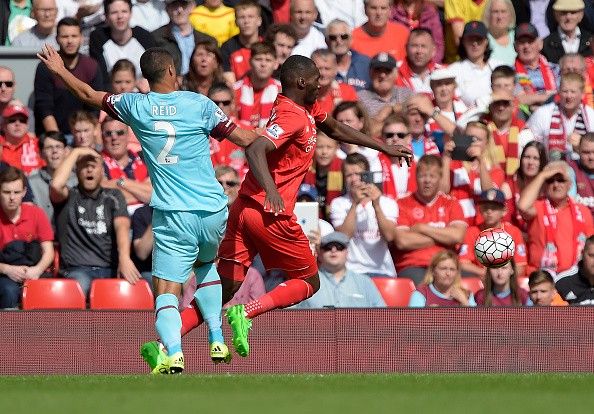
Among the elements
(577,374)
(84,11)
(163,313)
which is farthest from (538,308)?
(84,11)


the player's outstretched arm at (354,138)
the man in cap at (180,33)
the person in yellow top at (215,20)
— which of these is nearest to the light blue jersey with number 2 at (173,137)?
the player's outstretched arm at (354,138)

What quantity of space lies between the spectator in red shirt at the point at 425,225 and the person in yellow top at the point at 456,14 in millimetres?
2893

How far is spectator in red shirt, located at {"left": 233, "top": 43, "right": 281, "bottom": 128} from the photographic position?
14.8 meters

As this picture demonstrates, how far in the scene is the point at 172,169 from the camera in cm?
962

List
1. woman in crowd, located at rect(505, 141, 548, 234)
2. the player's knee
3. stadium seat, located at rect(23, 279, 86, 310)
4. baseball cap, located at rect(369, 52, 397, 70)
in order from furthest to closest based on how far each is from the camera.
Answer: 1. baseball cap, located at rect(369, 52, 397, 70)
2. woman in crowd, located at rect(505, 141, 548, 234)
3. stadium seat, located at rect(23, 279, 86, 310)
4. the player's knee

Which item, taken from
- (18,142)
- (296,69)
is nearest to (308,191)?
(18,142)

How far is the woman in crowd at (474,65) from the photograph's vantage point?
1570cm

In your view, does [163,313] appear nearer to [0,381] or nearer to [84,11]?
[0,381]

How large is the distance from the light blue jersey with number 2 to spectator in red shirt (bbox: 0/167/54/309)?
3817 mm

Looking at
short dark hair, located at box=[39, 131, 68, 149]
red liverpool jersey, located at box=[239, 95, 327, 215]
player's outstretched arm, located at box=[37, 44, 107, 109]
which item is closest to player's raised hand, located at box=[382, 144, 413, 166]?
red liverpool jersey, located at box=[239, 95, 327, 215]

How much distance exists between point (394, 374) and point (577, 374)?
4.83ft

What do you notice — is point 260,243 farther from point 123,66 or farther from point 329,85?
point 329,85

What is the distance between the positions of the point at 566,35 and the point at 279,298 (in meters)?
7.61

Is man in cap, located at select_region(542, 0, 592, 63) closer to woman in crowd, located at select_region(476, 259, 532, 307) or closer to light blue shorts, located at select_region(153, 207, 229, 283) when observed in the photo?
woman in crowd, located at select_region(476, 259, 532, 307)
